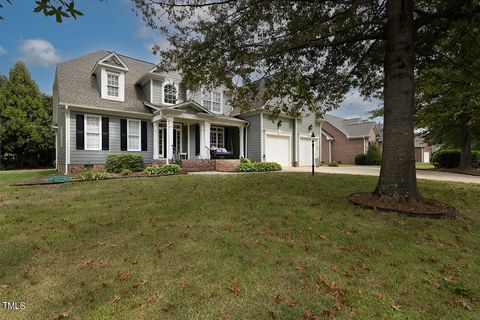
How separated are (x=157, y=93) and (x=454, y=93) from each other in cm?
1586

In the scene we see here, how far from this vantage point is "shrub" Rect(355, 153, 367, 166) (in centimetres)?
2723

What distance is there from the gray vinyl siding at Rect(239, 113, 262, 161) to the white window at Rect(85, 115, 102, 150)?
9.91 metres

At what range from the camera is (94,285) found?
2.78 m

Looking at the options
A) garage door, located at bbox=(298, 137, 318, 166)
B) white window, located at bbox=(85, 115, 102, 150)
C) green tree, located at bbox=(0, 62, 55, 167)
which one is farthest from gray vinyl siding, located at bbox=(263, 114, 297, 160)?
green tree, located at bbox=(0, 62, 55, 167)

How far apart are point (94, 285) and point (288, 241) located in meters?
2.62

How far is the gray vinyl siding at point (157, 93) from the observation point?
16523 mm

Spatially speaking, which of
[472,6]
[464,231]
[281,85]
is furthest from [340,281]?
[472,6]

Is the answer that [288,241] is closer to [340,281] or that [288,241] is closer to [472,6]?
[340,281]

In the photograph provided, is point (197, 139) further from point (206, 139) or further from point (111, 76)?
point (111, 76)

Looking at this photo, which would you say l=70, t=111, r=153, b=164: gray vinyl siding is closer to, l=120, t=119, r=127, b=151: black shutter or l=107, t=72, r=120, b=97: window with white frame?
l=120, t=119, r=127, b=151: black shutter

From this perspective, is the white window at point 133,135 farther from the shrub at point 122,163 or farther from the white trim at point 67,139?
the white trim at point 67,139

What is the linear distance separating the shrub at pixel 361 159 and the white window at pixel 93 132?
24.6 metres

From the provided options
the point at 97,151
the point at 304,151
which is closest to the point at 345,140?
the point at 304,151

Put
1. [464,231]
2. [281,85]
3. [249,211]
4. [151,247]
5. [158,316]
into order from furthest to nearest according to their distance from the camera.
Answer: [281,85] → [249,211] → [464,231] → [151,247] → [158,316]
